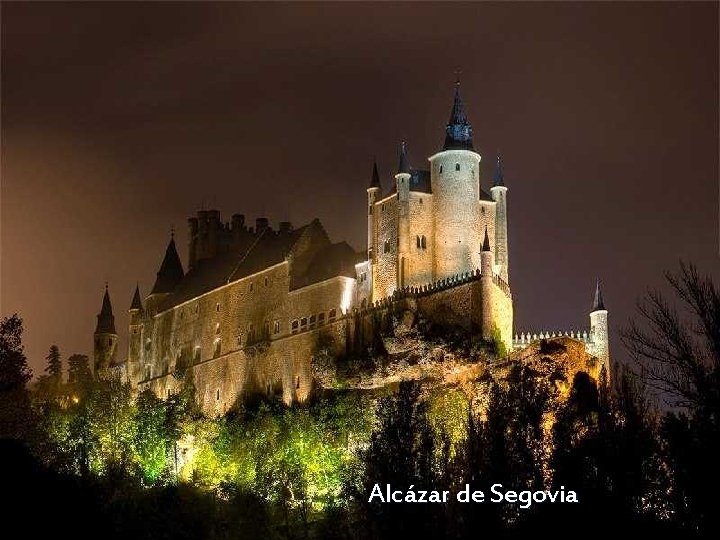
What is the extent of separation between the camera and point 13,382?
82.0 metres

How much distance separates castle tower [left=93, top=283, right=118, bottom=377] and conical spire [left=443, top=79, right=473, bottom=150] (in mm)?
47581

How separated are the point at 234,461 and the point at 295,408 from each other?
528 centimetres

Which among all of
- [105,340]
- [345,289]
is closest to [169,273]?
[105,340]

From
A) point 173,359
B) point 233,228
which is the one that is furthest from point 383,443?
point 233,228

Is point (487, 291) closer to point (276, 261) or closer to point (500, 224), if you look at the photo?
point (500, 224)

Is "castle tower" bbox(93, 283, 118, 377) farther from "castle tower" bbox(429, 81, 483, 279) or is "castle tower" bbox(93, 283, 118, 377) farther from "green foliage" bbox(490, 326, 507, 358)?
"green foliage" bbox(490, 326, 507, 358)

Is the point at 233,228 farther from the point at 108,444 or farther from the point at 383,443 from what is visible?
the point at 383,443

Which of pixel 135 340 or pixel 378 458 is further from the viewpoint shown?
pixel 135 340

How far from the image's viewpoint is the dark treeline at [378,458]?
51.0 meters

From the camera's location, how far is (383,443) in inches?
2397

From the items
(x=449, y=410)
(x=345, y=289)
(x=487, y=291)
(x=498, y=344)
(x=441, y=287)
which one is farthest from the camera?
(x=345, y=289)

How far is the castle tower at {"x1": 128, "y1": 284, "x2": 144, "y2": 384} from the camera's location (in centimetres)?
11900

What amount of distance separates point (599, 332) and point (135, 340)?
4874 cm

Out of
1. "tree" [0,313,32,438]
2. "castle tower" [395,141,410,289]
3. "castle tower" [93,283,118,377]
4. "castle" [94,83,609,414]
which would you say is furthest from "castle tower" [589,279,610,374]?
"castle tower" [93,283,118,377]
